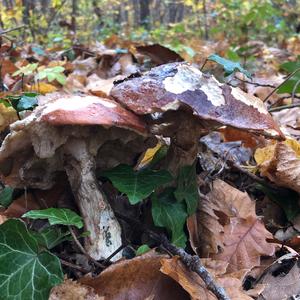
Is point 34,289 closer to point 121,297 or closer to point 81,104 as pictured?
point 121,297

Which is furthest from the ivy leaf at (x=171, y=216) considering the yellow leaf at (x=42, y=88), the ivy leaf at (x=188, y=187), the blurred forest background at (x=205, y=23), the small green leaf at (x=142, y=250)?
the blurred forest background at (x=205, y=23)

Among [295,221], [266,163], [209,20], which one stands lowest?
[209,20]

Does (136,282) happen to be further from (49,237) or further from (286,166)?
(286,166)

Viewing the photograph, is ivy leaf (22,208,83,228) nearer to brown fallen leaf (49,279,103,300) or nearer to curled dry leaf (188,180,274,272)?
brown fallen leaf (49,279,103,300)

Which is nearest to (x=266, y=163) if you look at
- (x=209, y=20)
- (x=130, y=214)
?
(x=130, y=214)

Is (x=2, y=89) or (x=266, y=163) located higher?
(x=266, y=163)

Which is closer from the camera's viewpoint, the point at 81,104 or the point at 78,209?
the point at 81,104

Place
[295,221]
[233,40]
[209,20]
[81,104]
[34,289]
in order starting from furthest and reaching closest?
[209,20], [233,40], [295,221], [81,104], [34,289]
